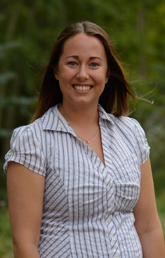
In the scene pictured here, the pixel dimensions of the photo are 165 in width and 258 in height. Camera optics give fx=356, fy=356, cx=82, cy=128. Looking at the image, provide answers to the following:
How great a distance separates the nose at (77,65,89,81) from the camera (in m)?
1.74

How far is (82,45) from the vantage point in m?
1.76

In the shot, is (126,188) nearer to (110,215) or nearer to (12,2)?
(110,215)

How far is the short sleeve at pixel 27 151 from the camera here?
1589mm

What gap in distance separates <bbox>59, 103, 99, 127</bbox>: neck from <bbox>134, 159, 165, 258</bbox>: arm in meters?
0.39

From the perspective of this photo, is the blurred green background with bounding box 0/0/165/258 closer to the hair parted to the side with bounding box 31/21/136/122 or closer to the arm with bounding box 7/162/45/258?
the hair parted to the side with bounding box 31/21/136/122

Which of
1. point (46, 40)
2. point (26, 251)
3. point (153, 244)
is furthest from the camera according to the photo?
point (46, 40)

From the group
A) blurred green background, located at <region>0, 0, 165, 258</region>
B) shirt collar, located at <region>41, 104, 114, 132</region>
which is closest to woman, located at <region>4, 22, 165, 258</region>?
shirt collar, located at <region>41, 104, 114, 132</region>

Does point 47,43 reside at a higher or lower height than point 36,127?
higher

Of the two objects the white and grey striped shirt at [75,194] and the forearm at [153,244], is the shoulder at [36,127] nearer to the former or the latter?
the white and grey striped shirt at [75,194]

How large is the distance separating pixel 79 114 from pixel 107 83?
0.35m

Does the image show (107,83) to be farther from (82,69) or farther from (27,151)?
(27,151)

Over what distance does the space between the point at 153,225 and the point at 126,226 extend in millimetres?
246

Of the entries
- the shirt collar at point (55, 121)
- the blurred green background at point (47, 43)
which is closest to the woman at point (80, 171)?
the shirt collar at point (55, 121)

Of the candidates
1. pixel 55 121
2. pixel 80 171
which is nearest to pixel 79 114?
pixel 55 121
